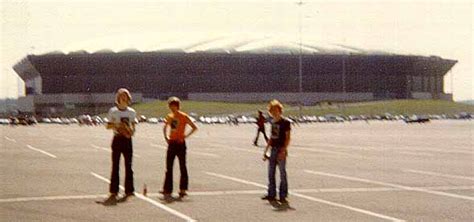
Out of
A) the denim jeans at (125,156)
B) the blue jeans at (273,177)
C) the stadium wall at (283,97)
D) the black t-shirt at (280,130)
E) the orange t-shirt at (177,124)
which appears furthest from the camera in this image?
the stadium wall at (283,97)

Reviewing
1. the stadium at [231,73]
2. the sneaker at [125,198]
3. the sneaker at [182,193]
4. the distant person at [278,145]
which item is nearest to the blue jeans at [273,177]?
the distant person at [278,145]

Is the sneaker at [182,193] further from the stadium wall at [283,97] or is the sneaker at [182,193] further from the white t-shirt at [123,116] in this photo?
the stadium wall at [283,97]

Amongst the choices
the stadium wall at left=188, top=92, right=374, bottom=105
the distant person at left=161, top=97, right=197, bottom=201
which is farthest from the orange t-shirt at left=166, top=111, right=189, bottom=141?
the stadium wall at left=188, top=92, right=374, bottom=105

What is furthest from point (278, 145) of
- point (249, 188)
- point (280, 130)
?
point (249, 188)

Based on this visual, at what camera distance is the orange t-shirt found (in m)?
15.3

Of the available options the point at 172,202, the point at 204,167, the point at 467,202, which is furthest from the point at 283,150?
the point at 204,167

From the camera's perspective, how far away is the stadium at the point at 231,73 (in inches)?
5832

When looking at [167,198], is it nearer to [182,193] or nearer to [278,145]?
[182,193]

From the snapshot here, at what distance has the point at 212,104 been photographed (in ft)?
449

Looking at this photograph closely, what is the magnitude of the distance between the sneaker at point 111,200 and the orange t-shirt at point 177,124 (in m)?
1.43

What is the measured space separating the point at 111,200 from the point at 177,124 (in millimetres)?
1813

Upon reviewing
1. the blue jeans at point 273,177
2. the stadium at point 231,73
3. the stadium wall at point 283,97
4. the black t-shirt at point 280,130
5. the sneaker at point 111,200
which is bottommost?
the sneaker at point 111,200

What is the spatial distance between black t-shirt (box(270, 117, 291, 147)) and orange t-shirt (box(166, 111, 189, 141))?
1695mm

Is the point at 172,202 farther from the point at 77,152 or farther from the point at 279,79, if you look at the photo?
the point at 279,79
